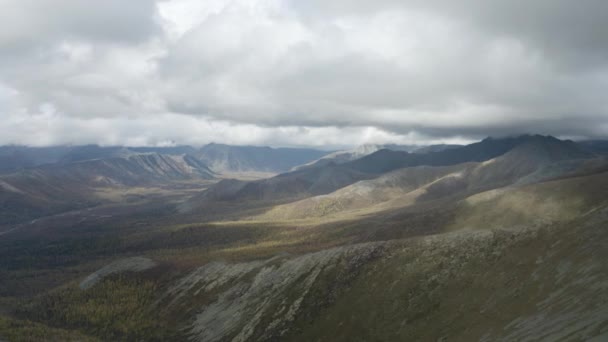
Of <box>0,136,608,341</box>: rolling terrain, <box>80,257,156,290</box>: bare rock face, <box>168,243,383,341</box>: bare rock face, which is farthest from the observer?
<box>80,257,156,290</box>: bare rock face

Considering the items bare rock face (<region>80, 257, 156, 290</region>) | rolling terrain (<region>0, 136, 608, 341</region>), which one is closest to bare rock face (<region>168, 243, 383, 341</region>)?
rolling terrain (<region>0, 136, 608, 341</region>)

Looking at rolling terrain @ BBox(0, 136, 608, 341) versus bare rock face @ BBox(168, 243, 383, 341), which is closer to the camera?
rolling terrain @ BBox(0, 136, 608, 341)

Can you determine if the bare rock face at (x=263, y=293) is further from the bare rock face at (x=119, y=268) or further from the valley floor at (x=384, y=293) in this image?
the bare rock face at (x=119, y=268)

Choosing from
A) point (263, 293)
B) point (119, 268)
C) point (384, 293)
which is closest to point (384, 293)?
point (384, 293)

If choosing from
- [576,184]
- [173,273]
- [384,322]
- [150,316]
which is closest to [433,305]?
[384,322]

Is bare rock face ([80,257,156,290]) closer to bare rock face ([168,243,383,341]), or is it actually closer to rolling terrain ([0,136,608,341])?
rolling terrain ([0,136,608,341])

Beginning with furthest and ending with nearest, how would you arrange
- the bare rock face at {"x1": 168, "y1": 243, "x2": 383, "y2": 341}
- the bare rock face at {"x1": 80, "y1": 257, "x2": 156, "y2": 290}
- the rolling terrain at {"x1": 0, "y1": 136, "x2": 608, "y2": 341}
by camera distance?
1. the bare rock face at {"x1": 80, "y1": 257, "x2": 156, "y2": 290}
2. the bare rock face at {"x1": 168, "y1": 243, "x2": 383, "y2": 341}
3. the rolling terrain at {"x1": 0, "y1": 136, "x2": 608, "y2": 341}

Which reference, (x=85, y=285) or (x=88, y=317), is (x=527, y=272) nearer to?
(x=88, y=317)

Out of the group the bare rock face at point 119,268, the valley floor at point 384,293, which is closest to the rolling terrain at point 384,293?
the valley floor at point 384,293
